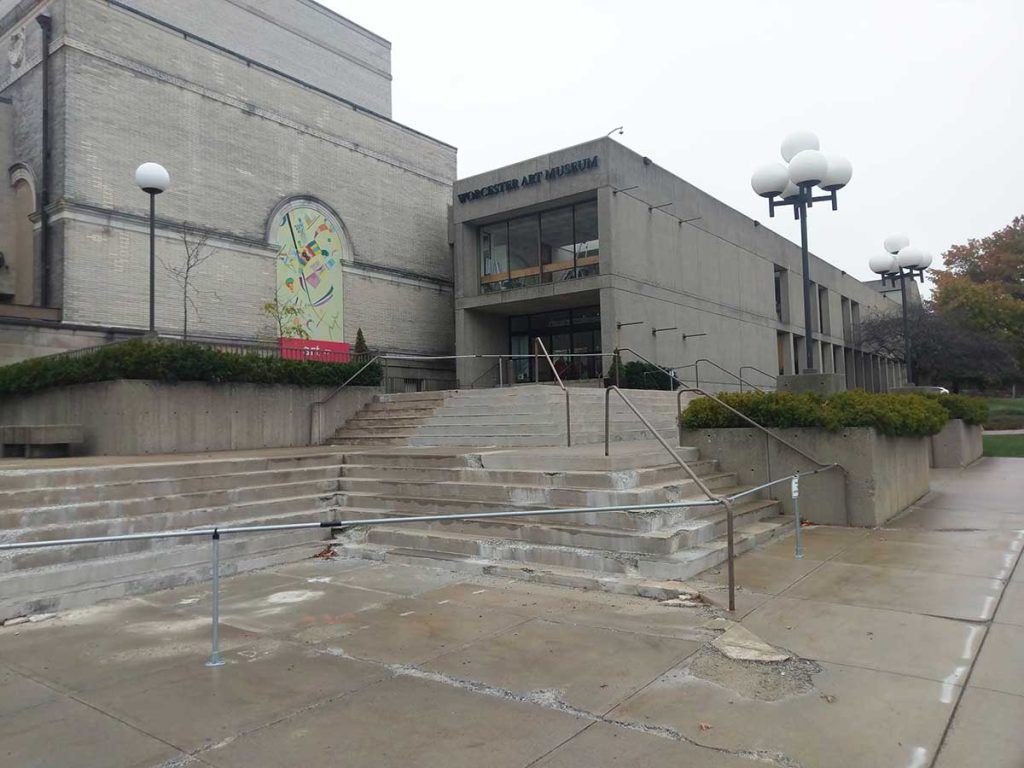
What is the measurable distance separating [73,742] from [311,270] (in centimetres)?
2338

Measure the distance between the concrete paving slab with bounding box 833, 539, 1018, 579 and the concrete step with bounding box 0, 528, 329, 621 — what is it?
20.1 feet

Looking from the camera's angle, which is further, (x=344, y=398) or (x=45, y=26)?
(x=45, y=26)

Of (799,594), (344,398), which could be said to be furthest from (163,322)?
(799,594)

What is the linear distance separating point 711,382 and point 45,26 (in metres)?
25.0

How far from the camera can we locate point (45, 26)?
2036 centimetres

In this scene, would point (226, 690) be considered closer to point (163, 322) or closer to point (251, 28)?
point (163, 322)

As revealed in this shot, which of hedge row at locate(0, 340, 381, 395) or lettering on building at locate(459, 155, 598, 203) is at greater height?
lettering on building at locate(459, 155, 598, 203)

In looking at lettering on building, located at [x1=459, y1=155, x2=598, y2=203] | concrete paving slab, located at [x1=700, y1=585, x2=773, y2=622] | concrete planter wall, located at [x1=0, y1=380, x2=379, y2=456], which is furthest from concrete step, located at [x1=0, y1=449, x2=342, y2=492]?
lettering on building, located at [x1=459, y1=155, x2=598, y2=203]

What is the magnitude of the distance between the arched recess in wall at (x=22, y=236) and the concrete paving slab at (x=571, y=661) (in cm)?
2080

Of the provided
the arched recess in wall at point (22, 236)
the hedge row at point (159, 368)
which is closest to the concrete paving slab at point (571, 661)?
the hedge row at point (159, 368)

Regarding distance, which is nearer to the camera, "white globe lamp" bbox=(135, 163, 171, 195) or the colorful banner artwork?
"white globe lamp" bbox=(135, 163, 171, 195)

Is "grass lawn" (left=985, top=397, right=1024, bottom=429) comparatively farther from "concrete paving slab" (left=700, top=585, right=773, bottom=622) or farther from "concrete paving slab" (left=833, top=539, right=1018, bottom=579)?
"concrete paving slab" (left=700, top=585, right=773, bottom=622)

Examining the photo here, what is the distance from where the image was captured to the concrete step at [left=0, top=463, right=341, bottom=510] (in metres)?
7.59

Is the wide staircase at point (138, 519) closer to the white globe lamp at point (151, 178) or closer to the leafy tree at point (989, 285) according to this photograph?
the white globe lamp at point (151, 178)
